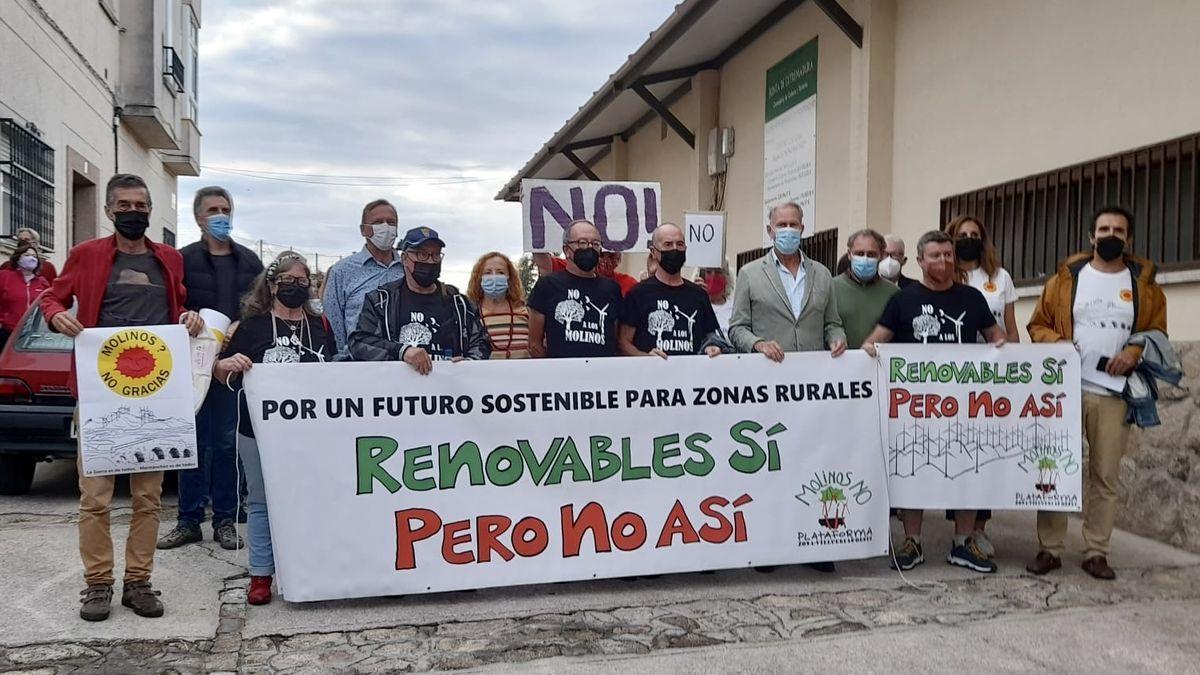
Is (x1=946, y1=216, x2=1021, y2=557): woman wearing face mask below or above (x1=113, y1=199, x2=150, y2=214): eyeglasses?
below

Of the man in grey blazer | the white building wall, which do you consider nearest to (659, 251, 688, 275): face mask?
the man in grey blazer

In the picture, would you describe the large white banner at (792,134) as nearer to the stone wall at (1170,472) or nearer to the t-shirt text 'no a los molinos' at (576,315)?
the stone wall at (1170,472)

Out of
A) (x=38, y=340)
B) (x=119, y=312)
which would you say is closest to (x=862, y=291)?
(x=119, y=312)

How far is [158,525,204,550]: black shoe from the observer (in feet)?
19.0

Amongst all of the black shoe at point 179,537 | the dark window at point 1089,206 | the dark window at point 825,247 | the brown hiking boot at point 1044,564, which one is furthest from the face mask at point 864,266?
the dark window at point 825,247

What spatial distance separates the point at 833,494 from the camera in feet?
17.6

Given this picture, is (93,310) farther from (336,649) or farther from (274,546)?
(336,649)

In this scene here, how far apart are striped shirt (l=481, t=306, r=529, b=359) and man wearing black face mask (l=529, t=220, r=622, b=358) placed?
0.52m

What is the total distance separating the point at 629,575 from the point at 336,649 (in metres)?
1.53

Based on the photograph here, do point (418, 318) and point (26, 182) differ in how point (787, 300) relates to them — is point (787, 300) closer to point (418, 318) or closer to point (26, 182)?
point (418, 318)

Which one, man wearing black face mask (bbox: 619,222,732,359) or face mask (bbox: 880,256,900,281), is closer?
man wearing black face mask (bbox: 619,222,732,359)

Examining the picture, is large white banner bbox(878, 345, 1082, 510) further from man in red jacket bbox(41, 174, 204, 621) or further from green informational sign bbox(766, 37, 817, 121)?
green informational sign bbox(766, 37, 817, 121)

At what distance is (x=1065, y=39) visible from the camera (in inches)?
281

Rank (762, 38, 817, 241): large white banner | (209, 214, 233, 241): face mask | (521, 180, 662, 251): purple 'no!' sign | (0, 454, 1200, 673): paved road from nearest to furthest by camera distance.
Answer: (0, 454, 1200, 673): paved road → (209, 214, 233, 241): face mask → (521, 180, 662, 251): purple 'no!' sign → (762, 38, 817, 241): large white banner
